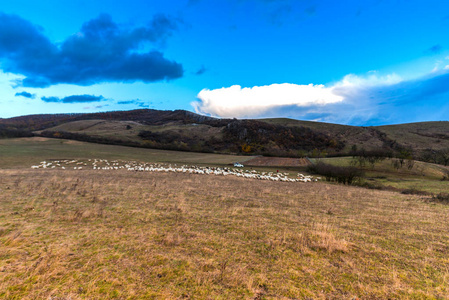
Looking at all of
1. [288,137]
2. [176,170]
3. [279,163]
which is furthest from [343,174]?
[288,137]

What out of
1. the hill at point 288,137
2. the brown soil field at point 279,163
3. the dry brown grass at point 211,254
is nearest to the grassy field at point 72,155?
the brown soil field at point 279,163

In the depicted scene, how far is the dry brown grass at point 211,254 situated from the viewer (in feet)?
13.4

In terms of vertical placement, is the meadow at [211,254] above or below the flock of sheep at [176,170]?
above

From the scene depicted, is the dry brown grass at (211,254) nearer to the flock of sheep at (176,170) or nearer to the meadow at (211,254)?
the meadow at (211,254)

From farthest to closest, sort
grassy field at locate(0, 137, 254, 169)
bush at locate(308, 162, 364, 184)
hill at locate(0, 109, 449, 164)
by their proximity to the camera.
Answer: hill at locate(0, 109, 449, 164) < grassy field at locate(0, 137, 254, 169) < bush at locate(308, 162, 364, 184)

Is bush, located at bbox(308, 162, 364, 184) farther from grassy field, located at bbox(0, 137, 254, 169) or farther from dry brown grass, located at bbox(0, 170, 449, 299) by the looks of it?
grassy field, located at bbox(0, 137, 254, 169)

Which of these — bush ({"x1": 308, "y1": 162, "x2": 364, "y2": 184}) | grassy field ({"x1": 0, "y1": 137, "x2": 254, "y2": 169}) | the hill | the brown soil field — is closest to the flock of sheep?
bush ({"x1": 308, "y1": 162, "x2": 364, "y2": 184})

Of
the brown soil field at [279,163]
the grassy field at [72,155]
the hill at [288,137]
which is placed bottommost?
the brown soil field at [279,163]

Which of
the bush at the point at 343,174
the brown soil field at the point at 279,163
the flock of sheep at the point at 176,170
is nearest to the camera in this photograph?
the bush at the point at 343,174

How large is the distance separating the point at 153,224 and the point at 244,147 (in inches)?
3637

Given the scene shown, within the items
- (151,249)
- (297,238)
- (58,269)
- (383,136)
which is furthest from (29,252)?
(383,136)

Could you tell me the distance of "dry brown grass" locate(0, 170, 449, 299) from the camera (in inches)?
161

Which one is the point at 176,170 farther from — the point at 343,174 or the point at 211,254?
the point at 211,254

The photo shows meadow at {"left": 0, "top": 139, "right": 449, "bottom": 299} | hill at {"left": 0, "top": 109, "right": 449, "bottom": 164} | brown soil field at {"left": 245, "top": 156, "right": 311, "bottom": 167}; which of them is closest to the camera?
meadow at {"left": 0, "top": 139, "right": 449, "bottom": 299}
